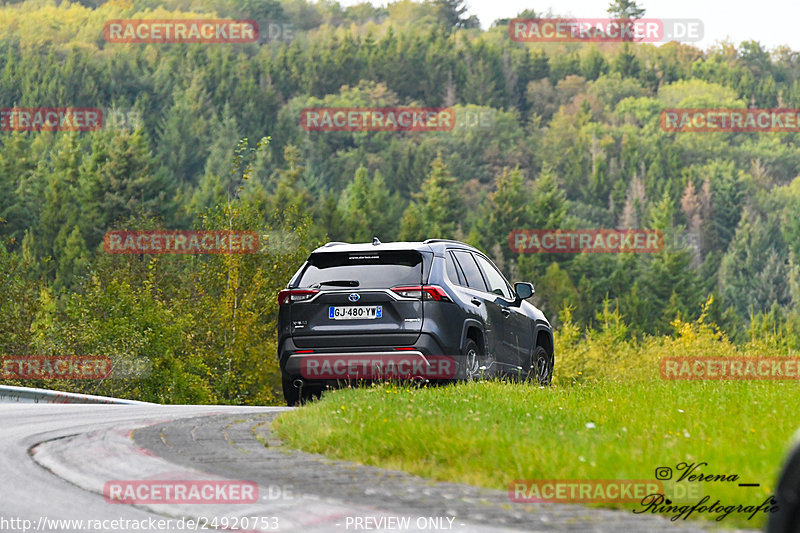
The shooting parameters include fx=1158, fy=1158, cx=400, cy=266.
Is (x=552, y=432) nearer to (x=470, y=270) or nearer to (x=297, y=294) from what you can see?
(x=297, y=294)

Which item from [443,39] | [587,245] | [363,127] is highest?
[443,39]

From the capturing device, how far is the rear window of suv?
13031 millimetres

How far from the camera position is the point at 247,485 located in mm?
6871

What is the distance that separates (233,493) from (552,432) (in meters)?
2.64

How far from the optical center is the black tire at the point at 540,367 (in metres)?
15.9

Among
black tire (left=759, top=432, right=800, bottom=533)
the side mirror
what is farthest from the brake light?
black tire (left=759, top=432, right=800, bottom=533)

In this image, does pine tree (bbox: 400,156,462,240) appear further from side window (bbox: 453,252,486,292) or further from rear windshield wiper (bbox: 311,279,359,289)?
rear windshield wiper (bbox: 311,279,359,289)

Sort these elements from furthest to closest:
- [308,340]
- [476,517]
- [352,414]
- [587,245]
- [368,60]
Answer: [368,60] → [587,245] → [308,340] → [352,414] → [476,517]

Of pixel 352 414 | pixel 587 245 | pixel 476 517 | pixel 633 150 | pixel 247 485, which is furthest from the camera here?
pixel 633 150

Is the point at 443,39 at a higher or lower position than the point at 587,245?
higher

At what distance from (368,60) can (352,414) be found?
560 feet

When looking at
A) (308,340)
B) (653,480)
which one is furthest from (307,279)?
(653,480)

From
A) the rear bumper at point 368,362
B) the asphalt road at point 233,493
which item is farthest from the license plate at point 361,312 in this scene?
the asphalt road at point 233,493

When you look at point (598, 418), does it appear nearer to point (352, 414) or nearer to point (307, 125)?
point (352, 414)
